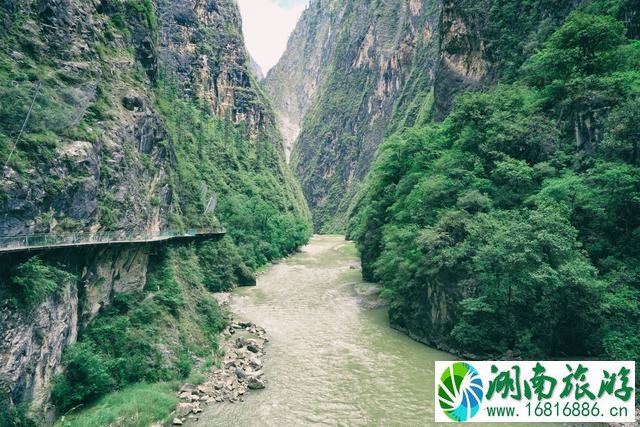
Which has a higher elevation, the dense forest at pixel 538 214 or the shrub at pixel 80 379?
the dense forest at pixel 538 214

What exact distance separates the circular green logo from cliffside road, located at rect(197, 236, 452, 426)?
2.55m

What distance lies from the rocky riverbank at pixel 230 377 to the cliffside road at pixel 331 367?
18.8 inches

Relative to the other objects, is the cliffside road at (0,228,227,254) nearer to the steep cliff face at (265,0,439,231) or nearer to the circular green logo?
the circular green logo

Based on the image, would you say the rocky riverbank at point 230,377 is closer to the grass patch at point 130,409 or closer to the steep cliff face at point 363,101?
the grass patch at point 130,409

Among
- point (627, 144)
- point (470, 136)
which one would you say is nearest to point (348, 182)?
point (470, 136)

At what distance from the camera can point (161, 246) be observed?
2827cm

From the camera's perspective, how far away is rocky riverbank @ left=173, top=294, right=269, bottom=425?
18.1 metres

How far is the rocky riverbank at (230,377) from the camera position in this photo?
18.1 meters

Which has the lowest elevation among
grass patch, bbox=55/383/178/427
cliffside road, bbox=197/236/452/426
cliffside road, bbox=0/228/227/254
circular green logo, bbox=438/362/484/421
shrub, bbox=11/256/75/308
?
cliffside road, bbox=197/236/452/426

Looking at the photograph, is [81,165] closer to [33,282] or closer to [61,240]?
[61,240]

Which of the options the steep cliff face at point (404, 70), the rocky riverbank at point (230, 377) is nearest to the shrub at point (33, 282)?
the rocky riverbank at point (230, 377)

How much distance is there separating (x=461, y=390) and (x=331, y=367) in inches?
368

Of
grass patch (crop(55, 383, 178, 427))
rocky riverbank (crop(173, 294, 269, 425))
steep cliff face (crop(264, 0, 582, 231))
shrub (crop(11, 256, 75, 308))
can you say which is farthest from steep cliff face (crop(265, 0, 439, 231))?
shrub (crop(11, 256, 75, 308))

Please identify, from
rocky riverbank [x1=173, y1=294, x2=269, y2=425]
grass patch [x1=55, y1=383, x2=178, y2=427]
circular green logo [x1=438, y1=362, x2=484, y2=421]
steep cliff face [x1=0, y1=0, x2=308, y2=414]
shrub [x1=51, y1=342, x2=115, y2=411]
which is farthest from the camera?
rocky riverbank [x1=173, y1=294, x2=269, y2=425]
